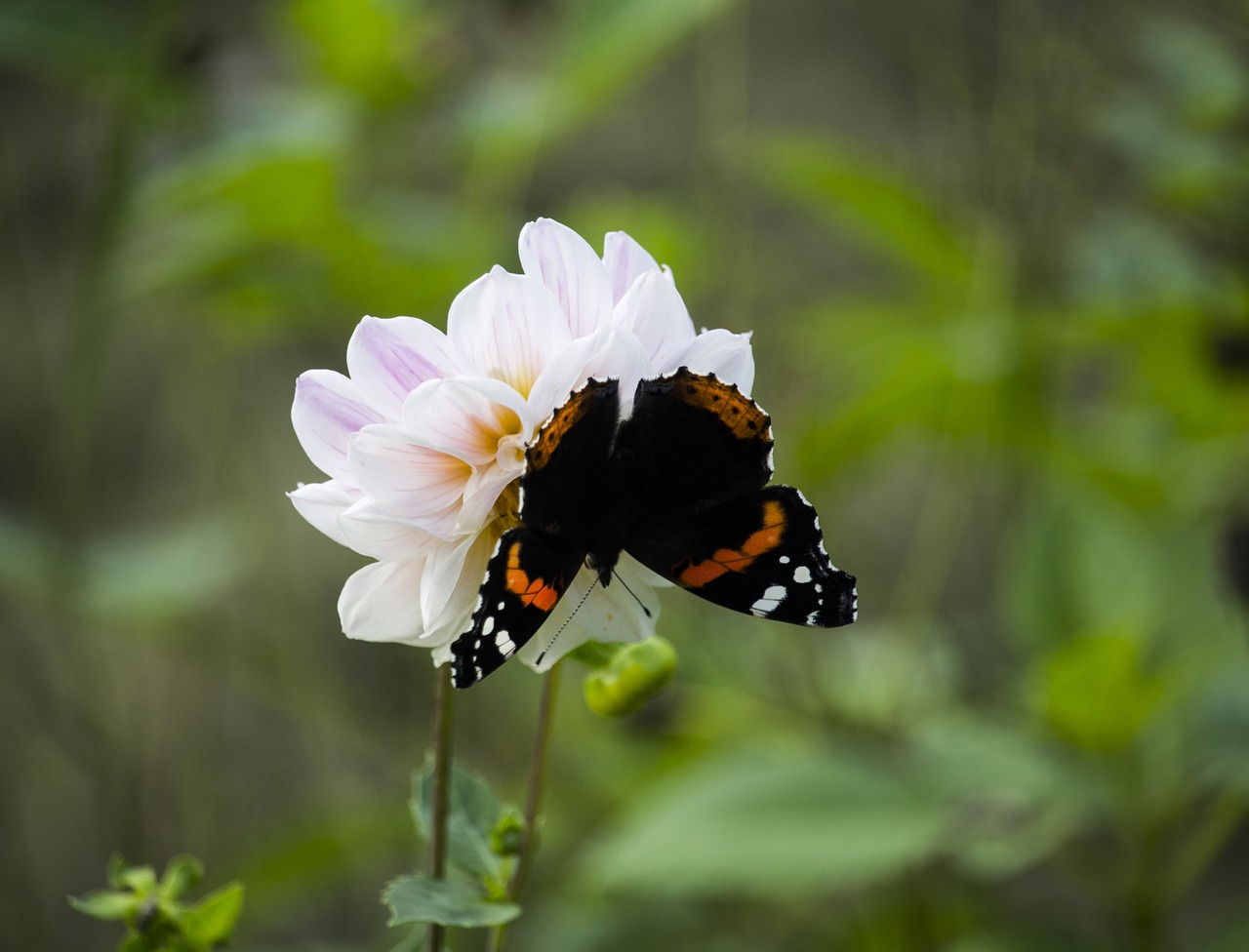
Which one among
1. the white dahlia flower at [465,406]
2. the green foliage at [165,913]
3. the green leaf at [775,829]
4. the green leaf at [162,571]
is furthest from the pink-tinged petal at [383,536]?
the green leaf at [162,571]

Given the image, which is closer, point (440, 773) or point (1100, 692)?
point (440, 773)

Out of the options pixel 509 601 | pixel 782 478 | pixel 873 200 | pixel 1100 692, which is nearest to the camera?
pixel 509 601

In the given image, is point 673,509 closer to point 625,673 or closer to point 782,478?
point 625,673

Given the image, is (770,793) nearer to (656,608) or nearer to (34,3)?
(656,608)

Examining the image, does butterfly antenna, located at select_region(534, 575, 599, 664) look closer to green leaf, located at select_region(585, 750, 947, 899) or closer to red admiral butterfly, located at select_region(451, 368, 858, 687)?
red admiral butterfly, located at select_region(451, 368, 858, 687)

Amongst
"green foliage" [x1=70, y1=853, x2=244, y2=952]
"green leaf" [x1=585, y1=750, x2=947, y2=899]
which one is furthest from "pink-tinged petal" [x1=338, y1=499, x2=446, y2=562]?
"green leaf" [x1=585, y1=750, x2=947, y2=899]

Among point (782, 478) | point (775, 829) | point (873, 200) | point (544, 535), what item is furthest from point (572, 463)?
point (782, 478)

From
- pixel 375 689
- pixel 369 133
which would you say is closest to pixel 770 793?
pixel 369 133
